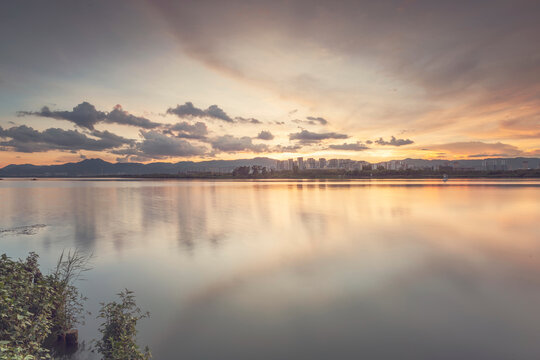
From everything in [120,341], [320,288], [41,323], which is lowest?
[320,288]

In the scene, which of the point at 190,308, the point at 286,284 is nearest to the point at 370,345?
the point at 286,284

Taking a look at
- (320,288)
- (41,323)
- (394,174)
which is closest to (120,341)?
(41,323)

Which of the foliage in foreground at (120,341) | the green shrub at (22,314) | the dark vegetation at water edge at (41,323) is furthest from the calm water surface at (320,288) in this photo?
the green shrub at (22,314)

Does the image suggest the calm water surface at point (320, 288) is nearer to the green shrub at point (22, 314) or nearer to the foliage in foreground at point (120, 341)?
the foliage in foreground at point (120, 341)

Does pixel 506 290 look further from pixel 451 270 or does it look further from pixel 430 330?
pixel 430 330

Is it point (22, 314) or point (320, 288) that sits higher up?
point (22, 314)

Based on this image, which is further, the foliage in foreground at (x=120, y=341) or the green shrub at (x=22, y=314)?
the foliage in foreground at (x=120, y=341)

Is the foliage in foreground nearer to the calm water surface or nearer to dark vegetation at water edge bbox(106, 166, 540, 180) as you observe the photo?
the calm water surface

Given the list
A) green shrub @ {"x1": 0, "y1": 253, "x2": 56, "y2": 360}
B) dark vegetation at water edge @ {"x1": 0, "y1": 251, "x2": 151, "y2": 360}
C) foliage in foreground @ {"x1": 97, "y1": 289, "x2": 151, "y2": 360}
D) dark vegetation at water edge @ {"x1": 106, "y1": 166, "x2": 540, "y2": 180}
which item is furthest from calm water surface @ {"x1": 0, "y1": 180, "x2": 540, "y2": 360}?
dark vegetation at water edge @ {"x1": 106, "y1": 166, "x2": 540, "y2": 180}

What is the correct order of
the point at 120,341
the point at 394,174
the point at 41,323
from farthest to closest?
Answer: 1. the point at 394,174
2. the point at 120,341
3. the point at 41,323

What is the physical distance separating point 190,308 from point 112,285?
2987mm

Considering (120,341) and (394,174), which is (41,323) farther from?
(394,174)

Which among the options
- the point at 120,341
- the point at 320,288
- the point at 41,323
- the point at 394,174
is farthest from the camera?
the point at 394,174

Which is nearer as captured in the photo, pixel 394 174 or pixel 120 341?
pixel 120 341
